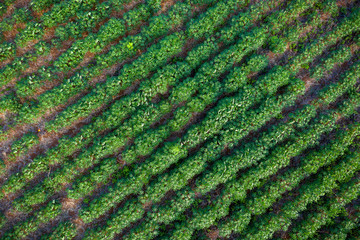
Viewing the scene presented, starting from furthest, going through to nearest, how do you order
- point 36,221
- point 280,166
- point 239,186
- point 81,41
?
point 280,166, point 81,41, point 239,186, point 36,221

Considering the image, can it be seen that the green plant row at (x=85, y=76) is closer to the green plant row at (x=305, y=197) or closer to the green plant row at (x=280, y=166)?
the green plant row at (x=280, y=166)

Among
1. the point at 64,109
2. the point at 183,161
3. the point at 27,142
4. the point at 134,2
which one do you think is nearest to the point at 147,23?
the point at 134,2

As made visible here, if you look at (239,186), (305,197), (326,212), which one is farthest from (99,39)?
(326,212)

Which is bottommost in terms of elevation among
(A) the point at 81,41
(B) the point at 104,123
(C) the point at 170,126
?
(C) the point at 170,126

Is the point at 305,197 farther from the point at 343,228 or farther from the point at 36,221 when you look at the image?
the point at 36,221

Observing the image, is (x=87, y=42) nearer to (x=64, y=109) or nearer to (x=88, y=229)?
(x=64, y=109)

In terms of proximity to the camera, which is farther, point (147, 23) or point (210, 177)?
point (147, 23)

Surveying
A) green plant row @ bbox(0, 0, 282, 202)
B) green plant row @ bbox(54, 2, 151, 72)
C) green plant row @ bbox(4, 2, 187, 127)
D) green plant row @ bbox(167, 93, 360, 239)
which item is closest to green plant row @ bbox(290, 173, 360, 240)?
green plant row @ bbox(167, 93, 360, 239)

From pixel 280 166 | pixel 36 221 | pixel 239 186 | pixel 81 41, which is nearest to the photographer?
pixel 36 221
